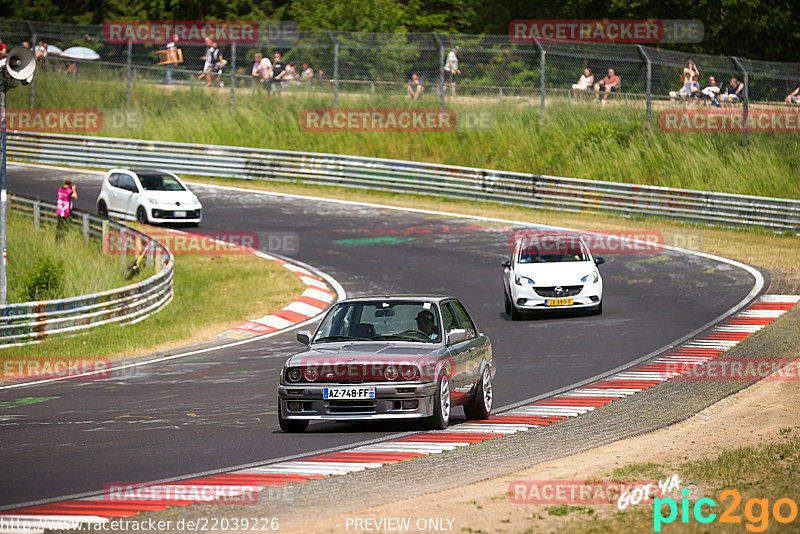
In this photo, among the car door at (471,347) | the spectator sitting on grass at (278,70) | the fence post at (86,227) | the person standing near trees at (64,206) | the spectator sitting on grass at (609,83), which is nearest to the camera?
the car door at (471,347)

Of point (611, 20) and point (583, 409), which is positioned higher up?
point (611, 20)

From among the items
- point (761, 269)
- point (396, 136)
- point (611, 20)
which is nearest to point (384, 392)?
point (761, 269)

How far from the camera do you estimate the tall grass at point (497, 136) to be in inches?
1324

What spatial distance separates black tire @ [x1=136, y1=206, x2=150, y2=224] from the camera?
1249 inches

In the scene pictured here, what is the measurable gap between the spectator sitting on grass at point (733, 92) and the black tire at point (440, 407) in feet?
77.2

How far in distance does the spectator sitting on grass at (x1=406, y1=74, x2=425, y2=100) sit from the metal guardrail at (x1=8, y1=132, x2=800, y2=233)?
2.64 meters

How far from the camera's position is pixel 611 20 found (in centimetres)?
4962

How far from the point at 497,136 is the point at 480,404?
26986mm

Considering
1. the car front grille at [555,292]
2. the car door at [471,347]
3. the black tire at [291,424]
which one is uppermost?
the car door at [471,347]

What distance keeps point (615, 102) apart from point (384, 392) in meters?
26.1

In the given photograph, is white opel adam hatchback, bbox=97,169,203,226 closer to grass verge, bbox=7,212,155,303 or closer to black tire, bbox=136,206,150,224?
black tire, bbox=136,206,150,224

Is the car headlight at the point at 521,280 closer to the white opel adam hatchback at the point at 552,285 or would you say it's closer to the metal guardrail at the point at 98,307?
the white opel adam hatchback at the point at 552,285

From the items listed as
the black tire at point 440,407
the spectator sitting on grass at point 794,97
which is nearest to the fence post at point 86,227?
the black tire at point 440,407

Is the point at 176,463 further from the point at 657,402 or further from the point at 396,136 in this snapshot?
the point at 396,136
